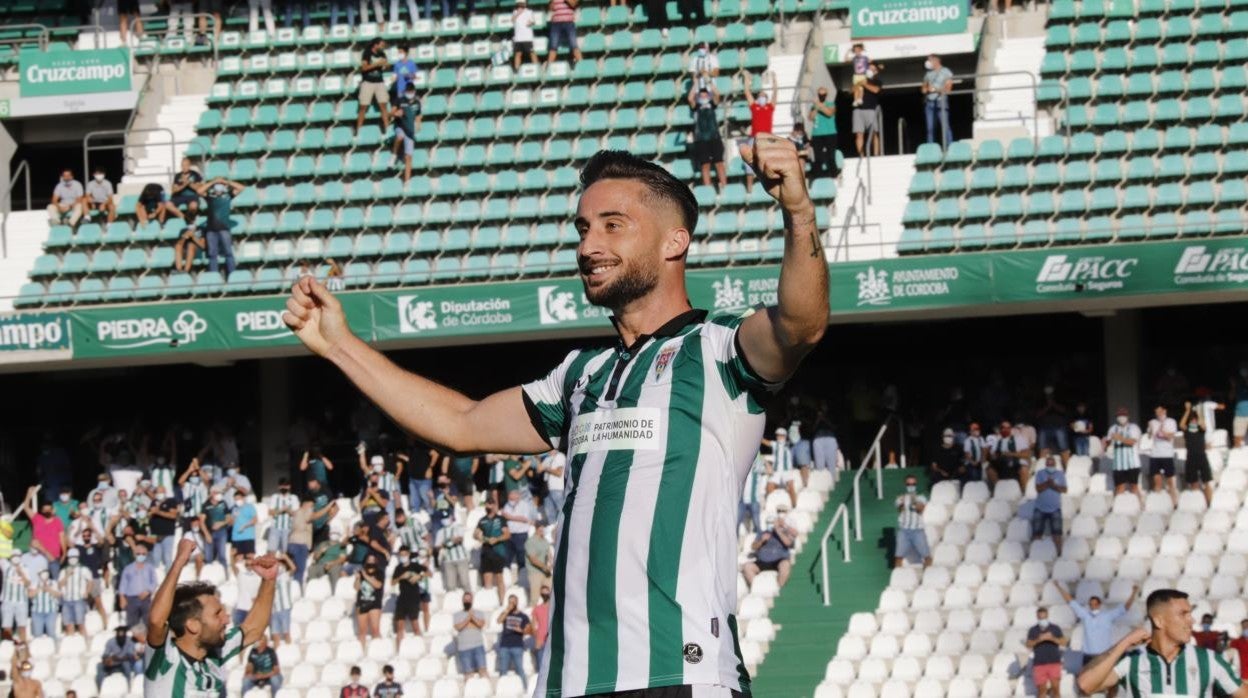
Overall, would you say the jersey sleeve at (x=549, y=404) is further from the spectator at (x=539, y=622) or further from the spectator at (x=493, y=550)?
the spectator at (x=493, y=550)

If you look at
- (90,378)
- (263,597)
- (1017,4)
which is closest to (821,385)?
(1017,4)

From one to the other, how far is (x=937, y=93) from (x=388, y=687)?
11.2 m

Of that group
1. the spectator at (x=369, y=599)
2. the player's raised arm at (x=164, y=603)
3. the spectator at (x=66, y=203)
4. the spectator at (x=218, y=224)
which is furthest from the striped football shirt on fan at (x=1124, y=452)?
the player's raised arm at (x=164, y=603)

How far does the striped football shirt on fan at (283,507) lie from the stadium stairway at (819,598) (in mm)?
5668

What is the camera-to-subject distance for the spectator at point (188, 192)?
2536cm

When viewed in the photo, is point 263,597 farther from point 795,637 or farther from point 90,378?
point 90,378

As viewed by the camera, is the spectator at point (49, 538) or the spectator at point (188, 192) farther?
the spectator at point (188, 192)

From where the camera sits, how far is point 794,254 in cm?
385

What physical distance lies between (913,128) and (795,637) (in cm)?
1138

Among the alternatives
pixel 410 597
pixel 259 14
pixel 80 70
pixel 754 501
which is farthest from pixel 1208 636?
pixel 80 70

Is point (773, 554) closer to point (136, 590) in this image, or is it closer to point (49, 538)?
point (136, 590)

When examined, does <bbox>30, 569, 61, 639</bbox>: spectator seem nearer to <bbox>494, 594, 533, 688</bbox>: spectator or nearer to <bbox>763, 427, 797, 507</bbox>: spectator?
<bbox>494, 594, 533, 688</bbox>: spectator

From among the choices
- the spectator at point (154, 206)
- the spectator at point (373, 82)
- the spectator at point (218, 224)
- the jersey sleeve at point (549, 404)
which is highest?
the spectator at point (373, 82)

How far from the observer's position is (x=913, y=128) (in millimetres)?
29250
